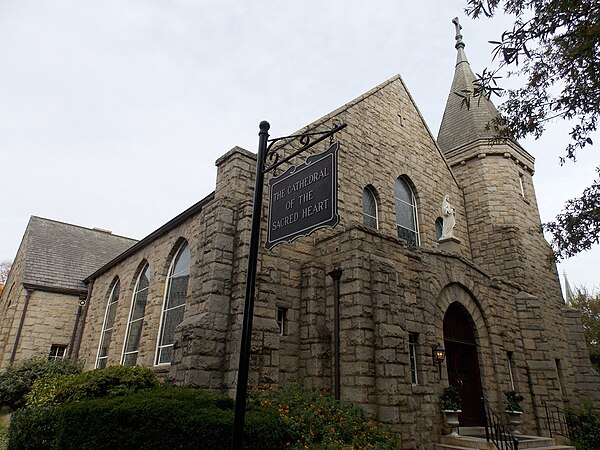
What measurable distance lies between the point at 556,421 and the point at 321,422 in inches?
379

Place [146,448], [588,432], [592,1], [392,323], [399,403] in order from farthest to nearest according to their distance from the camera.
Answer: [588,432] < [392,323] < [399,403] < [592,1] < [146,448]

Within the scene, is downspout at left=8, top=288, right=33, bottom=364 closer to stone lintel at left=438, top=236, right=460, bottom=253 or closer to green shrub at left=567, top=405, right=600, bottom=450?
stone lintel at left=438, top=236, right=460, bottom=253

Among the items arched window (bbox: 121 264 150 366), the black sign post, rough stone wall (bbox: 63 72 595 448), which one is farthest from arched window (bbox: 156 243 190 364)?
the black sign post

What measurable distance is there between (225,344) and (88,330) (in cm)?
1346

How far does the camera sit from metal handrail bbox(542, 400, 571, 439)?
12.2 meters

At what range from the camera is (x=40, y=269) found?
2008 centimetres

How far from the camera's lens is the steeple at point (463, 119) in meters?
18.5

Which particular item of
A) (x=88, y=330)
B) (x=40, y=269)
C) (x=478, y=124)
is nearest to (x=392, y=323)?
(x=478, y=124)

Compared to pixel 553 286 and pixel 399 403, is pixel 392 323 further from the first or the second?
pixel 553 286

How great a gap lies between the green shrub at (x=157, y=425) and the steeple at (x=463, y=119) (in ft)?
51.3

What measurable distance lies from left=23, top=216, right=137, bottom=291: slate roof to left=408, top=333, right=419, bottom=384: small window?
17.0m

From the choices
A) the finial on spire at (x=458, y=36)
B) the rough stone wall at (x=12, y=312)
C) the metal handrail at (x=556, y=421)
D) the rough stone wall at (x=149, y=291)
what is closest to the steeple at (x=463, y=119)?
the finial on spire at (x=458, y=36)

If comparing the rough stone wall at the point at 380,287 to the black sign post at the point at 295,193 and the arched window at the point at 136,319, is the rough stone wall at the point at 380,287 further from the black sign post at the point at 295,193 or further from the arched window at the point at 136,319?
the black sign post at the point at 295,193

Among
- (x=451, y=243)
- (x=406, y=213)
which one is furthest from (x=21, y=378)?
(x=451, y=243)
